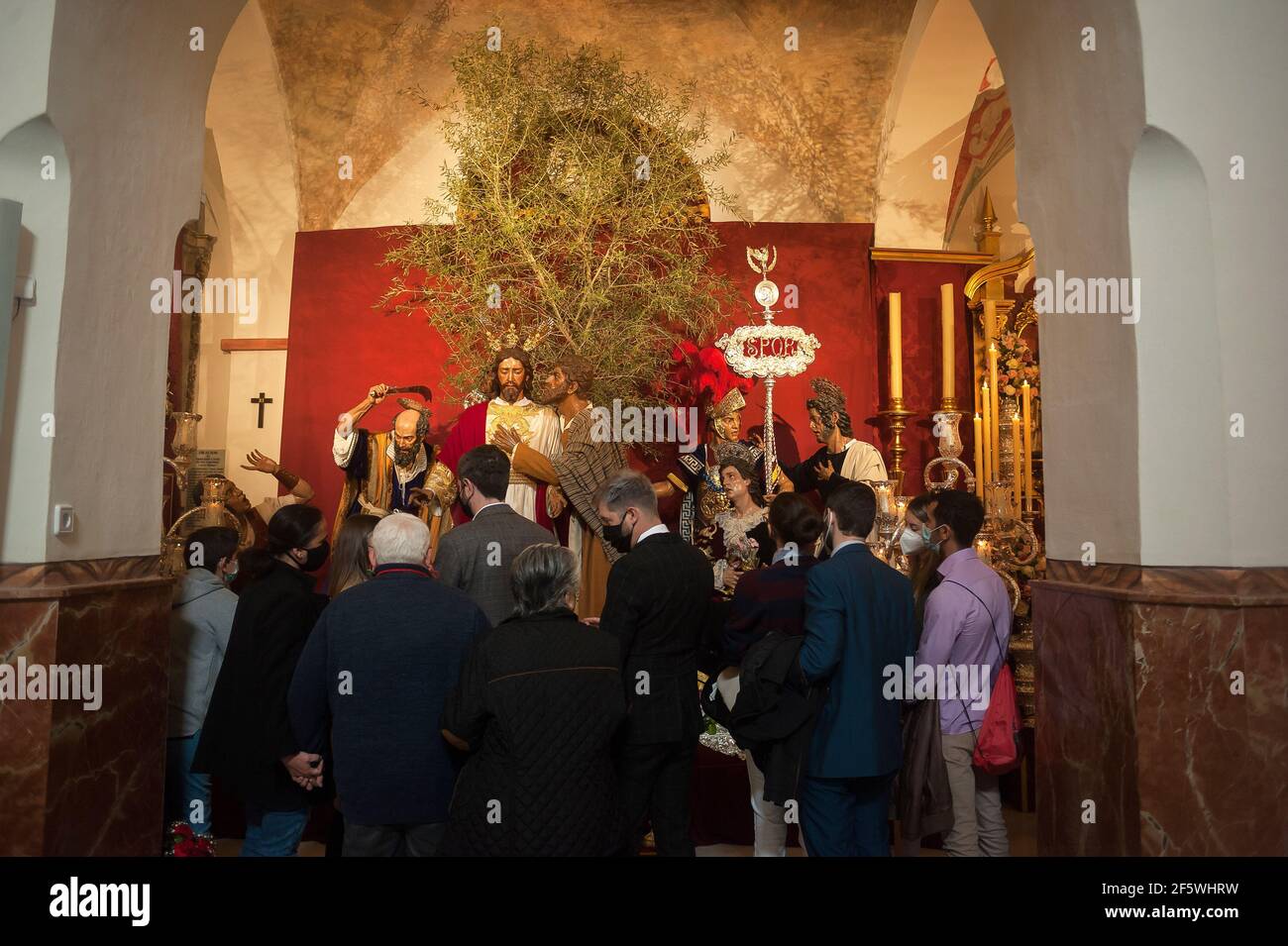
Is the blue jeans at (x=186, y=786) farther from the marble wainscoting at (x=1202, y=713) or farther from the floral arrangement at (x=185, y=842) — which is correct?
the marble wainscoting at (x=1202, y=713)

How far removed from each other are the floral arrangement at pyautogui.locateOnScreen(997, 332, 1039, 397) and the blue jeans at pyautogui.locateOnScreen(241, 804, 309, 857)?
6.91 m

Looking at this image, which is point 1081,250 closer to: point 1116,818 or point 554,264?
point 1116,818

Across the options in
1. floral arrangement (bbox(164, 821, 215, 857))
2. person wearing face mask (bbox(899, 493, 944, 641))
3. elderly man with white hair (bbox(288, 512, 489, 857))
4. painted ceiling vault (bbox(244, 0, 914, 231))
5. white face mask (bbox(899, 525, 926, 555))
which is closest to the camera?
elderly man with white hair (bbox(288, 512, 489, 857))

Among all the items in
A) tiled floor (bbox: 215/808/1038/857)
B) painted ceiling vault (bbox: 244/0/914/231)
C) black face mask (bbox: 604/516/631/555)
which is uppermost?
painted ceiling vault (bbox: 244/0/914/231)

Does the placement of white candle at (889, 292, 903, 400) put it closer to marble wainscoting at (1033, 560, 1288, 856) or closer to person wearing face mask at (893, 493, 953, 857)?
person wearing face mask at (893, 493, 953, 857)

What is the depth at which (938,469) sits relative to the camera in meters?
9.48

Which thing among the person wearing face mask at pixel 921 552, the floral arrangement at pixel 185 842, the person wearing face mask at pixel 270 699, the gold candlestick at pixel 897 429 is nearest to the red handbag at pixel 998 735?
the person wearing face mask at pixel 921 552

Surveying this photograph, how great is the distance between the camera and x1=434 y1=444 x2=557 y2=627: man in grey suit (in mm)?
4457

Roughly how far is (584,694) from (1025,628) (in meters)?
4.80

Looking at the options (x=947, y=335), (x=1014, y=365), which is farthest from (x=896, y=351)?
(x=1014, y=365)

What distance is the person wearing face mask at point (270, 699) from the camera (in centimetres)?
374

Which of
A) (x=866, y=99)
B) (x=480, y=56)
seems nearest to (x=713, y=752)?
(x=480, y=56)

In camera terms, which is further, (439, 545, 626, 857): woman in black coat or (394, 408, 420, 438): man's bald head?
(394, 408, 420, 438): man's bald head

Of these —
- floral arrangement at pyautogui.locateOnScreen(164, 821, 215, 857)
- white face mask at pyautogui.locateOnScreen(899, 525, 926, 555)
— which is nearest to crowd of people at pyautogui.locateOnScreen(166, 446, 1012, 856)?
floral arrangement at pyautogui.locateOnScreen(164, 821, 215, 857)
